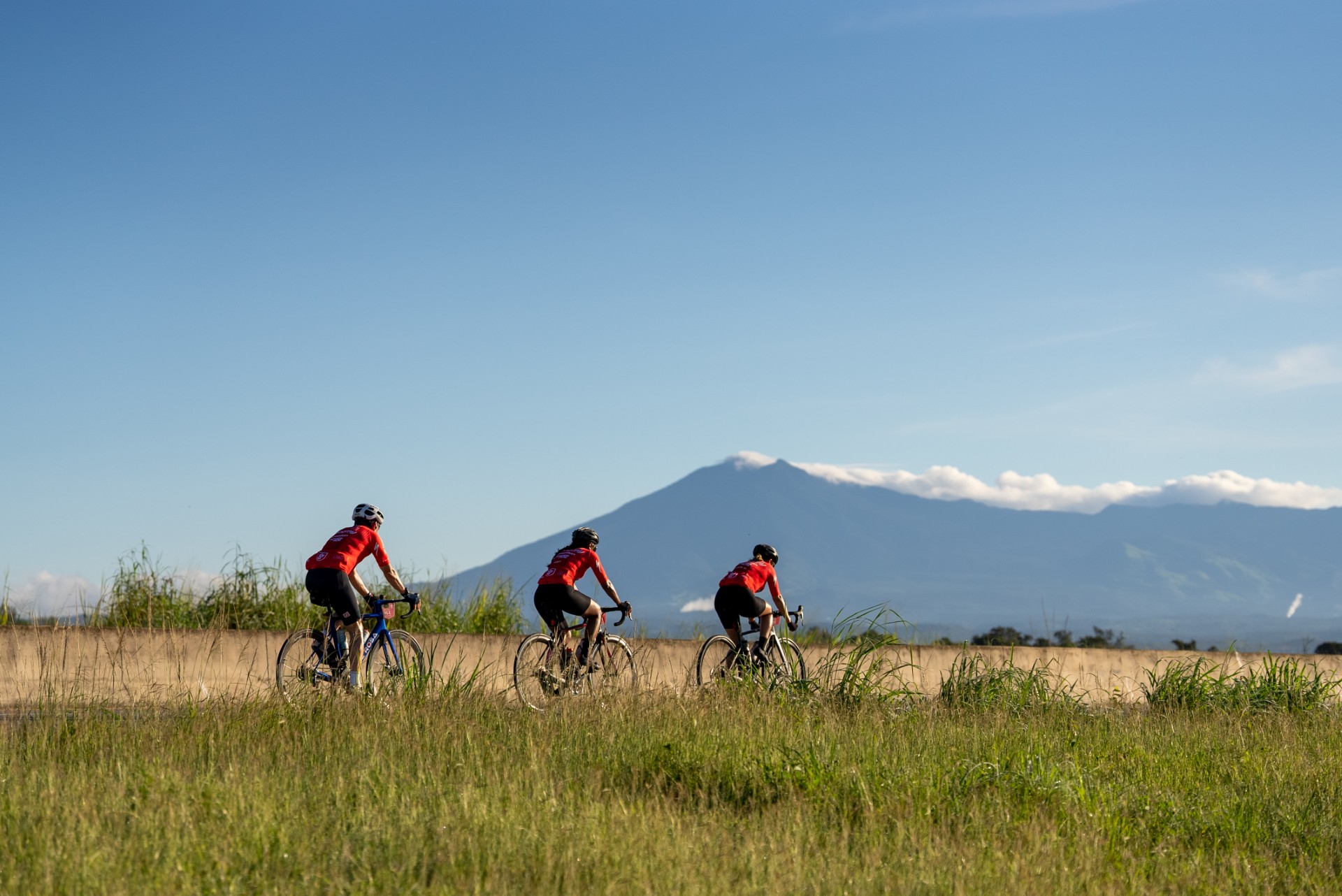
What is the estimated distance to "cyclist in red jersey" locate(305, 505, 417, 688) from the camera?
457 inches

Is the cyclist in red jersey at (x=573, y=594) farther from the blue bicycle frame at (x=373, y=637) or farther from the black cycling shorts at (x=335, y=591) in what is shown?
the black cycling shorts at (x=335, y=591)

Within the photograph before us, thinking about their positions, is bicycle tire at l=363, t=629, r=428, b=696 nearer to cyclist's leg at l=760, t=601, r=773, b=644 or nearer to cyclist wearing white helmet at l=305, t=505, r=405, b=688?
cyclist wearing white helmet at l=305, t=505, r=405, b=688

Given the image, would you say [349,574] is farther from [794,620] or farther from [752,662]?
[794,620]

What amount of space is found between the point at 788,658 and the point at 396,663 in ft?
15.0

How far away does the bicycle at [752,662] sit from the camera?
11.9 m

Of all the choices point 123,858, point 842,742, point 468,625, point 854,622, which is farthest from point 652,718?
point 468,625

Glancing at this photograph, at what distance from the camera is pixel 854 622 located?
12844 mm

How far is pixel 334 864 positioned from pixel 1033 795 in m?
4.33

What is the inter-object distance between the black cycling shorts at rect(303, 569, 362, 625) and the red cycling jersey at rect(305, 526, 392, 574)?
0.21ft

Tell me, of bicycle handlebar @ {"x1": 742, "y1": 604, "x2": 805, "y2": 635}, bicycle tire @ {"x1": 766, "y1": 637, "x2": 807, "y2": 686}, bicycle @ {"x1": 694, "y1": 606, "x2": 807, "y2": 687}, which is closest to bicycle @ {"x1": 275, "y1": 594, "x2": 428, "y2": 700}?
bicycle @ {"x1": 694, "y1": 606, "x2": 807, "y2": 687}

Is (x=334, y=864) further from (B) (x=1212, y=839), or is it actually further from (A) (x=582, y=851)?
(B) (x=1212, y=839)

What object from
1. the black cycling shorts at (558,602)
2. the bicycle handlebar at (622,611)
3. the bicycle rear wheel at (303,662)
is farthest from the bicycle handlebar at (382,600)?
the bicycle handlebar at (622,611)

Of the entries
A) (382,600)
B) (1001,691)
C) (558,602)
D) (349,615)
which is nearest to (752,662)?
(558,602)

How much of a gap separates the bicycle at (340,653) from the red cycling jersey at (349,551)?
1.36ft
